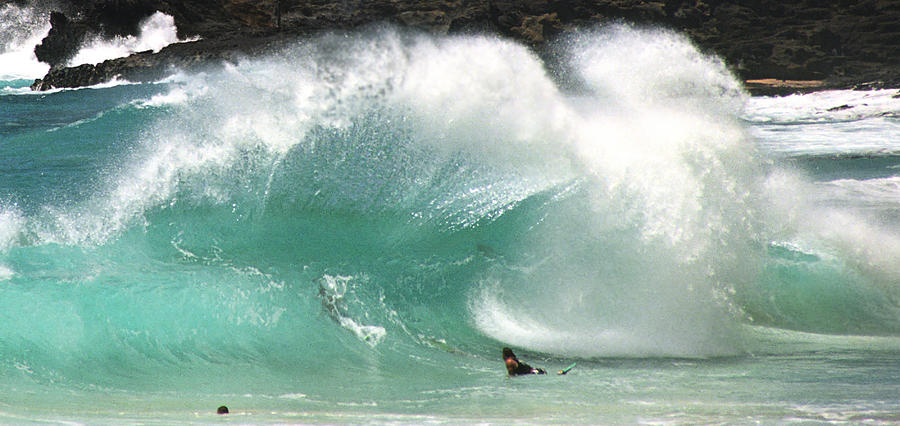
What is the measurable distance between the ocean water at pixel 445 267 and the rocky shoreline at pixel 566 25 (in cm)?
2458

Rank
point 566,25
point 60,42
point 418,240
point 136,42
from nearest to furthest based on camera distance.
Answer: point 418,240 → point 60,42 → point 136,42 → point 566,25

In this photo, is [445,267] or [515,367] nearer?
[515,367]

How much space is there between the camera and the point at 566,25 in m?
42.8

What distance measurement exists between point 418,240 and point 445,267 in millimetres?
367

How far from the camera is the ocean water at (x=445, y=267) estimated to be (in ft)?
14.6

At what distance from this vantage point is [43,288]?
5691mm

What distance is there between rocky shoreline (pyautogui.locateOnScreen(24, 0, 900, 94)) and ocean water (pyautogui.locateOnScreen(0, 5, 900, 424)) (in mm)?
24581

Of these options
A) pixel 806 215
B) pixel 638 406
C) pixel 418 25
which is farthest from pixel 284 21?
pixel 638 406

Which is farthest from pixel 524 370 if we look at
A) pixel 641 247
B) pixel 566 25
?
pixel 566 25

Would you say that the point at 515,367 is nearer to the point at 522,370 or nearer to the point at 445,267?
the point at 522,370

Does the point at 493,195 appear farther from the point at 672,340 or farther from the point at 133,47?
the point at 133,47

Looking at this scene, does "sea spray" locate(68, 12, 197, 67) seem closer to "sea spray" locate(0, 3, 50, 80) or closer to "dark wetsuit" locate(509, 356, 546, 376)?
"sea spray" locate(0, 3, 50, 80)

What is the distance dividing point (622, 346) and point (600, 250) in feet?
3.10

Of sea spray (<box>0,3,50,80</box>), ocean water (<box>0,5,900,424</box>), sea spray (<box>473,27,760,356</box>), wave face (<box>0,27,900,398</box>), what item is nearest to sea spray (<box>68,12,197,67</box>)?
sea spray (<box>0,3,50,80</box>)
